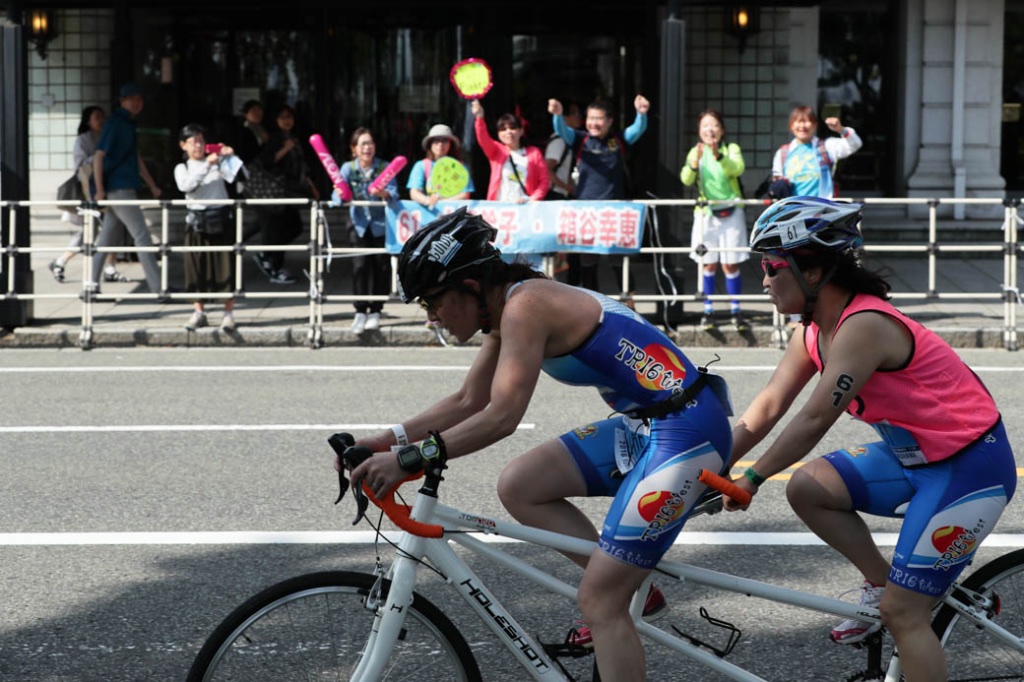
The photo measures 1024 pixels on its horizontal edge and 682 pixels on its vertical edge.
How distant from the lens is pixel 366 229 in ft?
43.1

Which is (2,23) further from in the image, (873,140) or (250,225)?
(873,140)

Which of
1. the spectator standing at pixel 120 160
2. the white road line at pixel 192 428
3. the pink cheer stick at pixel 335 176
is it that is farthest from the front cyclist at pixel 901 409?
the spectator standing at pixel 120 160

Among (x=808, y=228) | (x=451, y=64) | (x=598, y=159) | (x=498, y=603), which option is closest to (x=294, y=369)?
(x=598, y=159)

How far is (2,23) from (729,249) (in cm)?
687

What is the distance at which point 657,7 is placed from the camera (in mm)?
17812

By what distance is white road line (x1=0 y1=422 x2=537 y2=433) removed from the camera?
8906mm

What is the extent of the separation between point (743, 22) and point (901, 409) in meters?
15.1

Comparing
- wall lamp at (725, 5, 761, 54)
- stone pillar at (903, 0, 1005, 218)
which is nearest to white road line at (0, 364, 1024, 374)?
wall lamp at (725, 5, 761, 54)

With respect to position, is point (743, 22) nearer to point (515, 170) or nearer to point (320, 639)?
point (515, 170)

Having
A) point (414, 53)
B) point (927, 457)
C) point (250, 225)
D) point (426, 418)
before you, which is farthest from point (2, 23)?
point (927, 457)

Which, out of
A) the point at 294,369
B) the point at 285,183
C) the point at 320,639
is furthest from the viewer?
the point at 285,183

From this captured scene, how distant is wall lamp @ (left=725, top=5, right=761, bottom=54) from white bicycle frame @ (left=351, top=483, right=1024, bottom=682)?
15083mm

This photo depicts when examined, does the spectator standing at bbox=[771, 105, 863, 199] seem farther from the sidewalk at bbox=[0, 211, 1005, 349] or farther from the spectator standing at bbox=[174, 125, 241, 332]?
the spectator standing at bbox=[174, 125, 241, 332]

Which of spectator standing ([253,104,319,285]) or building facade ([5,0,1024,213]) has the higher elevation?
building facade ([5,0,1024,213])
